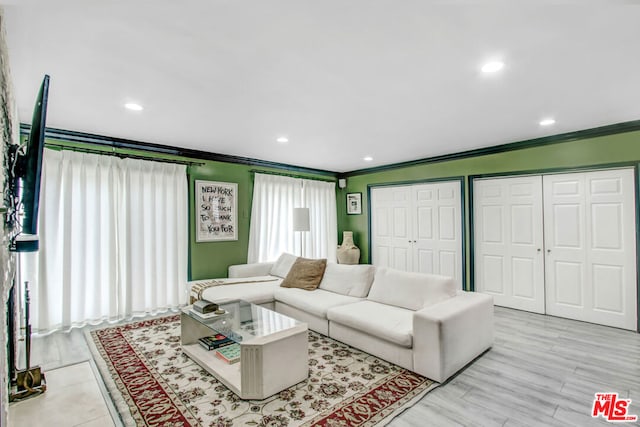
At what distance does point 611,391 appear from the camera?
2322mm

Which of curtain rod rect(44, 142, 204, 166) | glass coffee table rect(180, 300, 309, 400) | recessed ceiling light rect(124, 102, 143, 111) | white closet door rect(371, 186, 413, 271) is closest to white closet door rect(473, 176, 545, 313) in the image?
white closet door rect(371, 186, 413, 271)

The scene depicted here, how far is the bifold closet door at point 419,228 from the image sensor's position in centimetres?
506

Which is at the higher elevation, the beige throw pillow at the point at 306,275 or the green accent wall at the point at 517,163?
the green accent wall at the point at 517,163

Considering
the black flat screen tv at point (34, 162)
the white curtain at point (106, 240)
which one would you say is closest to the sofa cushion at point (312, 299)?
the white curtain at point (106, 240)

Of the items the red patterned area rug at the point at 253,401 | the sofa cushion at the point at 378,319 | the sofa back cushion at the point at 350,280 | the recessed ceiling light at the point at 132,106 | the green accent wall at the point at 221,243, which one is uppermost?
the recessed ceiling light at the point at 132,106

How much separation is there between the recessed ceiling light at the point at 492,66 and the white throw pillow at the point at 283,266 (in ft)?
11.4

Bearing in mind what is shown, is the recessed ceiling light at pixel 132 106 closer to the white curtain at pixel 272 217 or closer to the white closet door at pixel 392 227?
the white curtain at pixel 272 217

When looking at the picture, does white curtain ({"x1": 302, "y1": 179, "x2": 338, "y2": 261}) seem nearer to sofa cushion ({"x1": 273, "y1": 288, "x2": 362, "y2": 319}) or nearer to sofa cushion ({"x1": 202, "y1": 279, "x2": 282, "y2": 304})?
sofa cushion ({"x1": 202, "y1": 279, "x2": 282, "y2": 304})

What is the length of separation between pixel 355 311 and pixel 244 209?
290 centimetres

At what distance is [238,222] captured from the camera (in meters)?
5.20

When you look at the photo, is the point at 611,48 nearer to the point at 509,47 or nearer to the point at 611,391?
the point at 509,47

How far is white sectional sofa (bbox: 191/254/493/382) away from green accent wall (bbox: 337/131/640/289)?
2.11 m

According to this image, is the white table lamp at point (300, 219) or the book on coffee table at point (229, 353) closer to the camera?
the book on coffee table at point (229, 353)

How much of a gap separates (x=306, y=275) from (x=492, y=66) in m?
3.07
